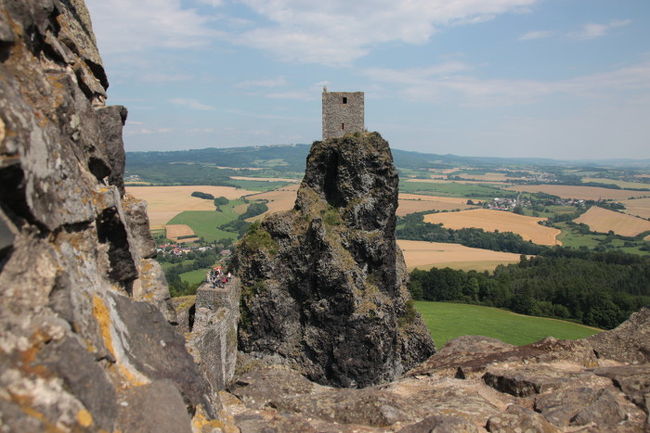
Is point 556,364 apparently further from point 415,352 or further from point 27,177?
point 27,177

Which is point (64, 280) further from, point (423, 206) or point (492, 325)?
point (423, 206)

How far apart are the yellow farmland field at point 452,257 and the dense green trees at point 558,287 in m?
5.11

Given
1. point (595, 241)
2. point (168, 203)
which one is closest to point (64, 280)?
point (595, 241)

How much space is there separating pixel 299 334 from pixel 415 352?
9.03 meters

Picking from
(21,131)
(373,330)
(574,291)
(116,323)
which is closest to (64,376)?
(116,323)

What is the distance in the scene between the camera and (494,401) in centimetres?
1452

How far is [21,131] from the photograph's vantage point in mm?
5816

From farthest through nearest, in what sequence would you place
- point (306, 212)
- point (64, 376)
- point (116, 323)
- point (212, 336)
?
point (306, 212)
point (212, 336)
point (116, 323)
point (64, 376)

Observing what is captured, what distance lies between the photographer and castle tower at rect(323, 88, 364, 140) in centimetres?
3216

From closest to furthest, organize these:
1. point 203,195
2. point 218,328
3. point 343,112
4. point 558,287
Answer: point 218,328 → point 343,112 → point 558,287 → point 203,195

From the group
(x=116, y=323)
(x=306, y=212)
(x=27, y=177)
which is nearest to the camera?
(x=27, y=177)

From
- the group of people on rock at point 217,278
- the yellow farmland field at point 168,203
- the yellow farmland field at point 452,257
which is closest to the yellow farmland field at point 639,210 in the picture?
the yellow farmland field at point 452,257

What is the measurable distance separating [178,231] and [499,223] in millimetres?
94639

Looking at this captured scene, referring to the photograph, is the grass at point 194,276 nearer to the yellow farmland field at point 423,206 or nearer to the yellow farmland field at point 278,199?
the yellow farmland field at point 278,199
